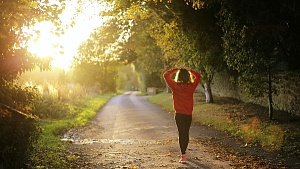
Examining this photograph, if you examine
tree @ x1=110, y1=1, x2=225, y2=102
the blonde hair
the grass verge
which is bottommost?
the grass verge

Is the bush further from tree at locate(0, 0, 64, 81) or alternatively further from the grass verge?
the grass verge

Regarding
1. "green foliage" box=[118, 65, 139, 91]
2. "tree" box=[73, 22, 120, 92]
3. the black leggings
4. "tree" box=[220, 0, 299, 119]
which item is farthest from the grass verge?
"green foliage" box=[118, 65, 139, 91]

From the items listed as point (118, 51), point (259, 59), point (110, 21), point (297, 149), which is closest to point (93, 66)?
point (118, 51)

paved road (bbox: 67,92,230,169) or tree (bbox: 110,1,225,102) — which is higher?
tree (bbox: 110,1,225,102)

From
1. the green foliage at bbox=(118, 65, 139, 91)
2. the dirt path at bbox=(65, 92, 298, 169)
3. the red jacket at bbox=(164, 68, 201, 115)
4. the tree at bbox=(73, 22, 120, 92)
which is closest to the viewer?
the dirt path at bbox=(65, 92, 298, 169)

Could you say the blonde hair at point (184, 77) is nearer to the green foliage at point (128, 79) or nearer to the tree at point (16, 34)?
the tree at point (16, 34)

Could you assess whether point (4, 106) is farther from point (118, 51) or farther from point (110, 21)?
point (118, 51)

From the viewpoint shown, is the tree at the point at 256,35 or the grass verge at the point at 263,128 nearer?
the grass verge at the point at 263,128

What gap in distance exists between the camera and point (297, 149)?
849cm

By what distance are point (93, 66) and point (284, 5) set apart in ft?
152

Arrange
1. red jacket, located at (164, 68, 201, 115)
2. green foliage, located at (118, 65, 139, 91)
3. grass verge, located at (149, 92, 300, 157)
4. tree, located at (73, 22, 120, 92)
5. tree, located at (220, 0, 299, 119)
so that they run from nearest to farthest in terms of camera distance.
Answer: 1. red jacket, located at (164, 68, 201, 115)
2. grass verge, located at (149, 92, 300, 157)
3. tree, located at (220, 0, 299, 119)
4. tree, located at (73, 22, 120, 92)
5. green foliage, located at (118, 65, 139, 91)

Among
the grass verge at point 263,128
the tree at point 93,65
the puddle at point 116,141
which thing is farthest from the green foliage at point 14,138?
the tree at point 93,65

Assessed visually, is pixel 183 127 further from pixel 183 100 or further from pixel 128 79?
pixel 128 79

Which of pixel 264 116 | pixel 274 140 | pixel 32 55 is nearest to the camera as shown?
pixel 32 55
